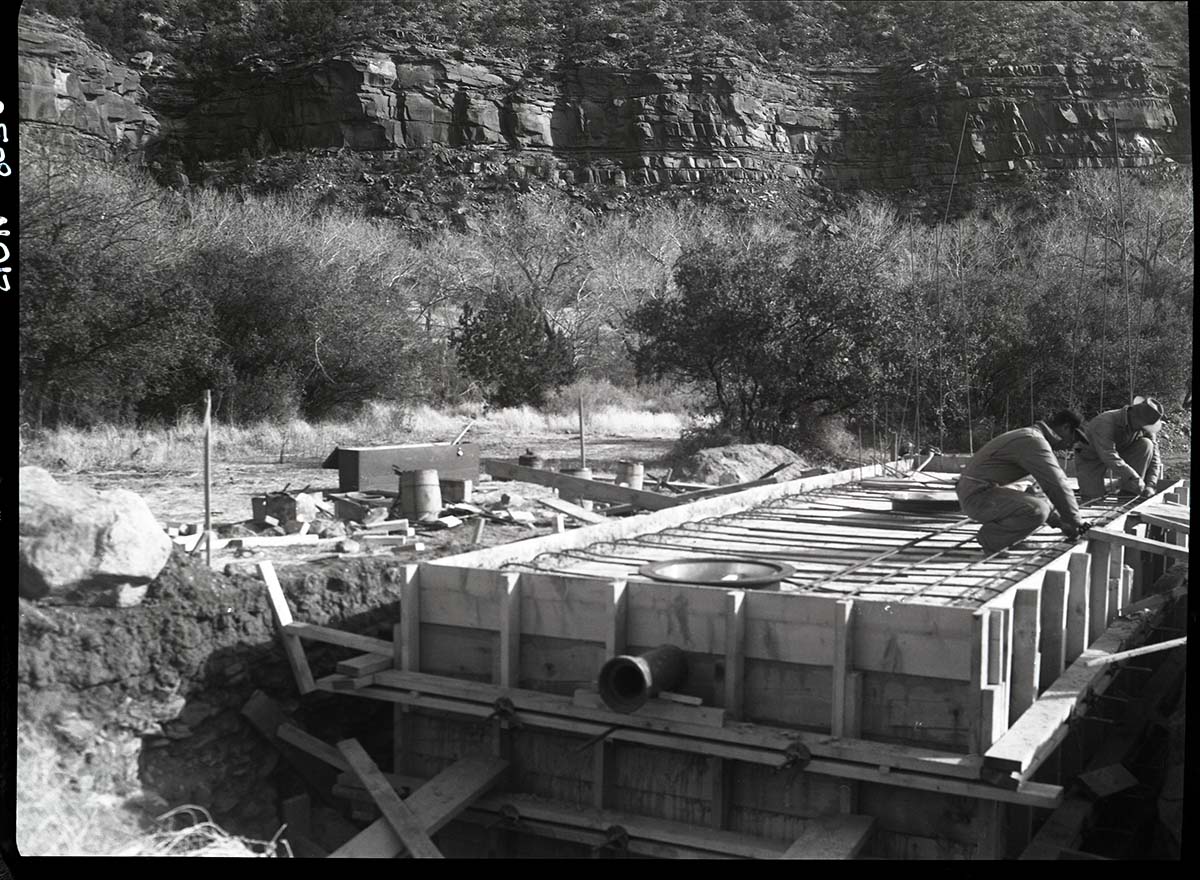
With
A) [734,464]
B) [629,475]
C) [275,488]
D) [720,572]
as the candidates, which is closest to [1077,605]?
[720,572]

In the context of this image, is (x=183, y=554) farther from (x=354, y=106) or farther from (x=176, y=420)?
(x=354, y=106)

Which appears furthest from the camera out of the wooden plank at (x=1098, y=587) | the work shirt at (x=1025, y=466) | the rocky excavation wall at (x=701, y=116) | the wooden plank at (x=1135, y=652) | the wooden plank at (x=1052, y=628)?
the rocky excavation wall at (x=701, y=116)

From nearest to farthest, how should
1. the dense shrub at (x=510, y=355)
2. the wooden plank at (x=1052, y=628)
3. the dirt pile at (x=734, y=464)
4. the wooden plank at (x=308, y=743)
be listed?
the wooden plank at (x=1052, y=628), the wooden plank at (x=308, y=743), the dirt pile at (x=734, y=464), the dense shrub at (x=510, y=355)

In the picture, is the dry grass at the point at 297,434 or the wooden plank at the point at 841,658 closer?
the wooden plank at the point at 841,658

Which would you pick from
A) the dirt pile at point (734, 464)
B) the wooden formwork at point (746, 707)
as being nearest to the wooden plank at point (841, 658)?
the wooden formwork at point (746, 707)

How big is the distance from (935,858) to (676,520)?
15.4 ft

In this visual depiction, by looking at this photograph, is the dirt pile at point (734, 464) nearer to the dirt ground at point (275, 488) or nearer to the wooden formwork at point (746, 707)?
the dirt ground at point (275, 488)

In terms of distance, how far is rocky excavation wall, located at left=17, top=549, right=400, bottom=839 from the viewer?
6586 mm

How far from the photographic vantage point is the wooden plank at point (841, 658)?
20.1 ft

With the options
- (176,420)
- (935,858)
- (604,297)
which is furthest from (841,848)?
(604,297)

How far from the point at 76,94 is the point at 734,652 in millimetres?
28447

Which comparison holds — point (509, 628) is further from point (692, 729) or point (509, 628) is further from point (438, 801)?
point (692, 729)

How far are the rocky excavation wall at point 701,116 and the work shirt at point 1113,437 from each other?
3560cm

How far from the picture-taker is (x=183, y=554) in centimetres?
795
